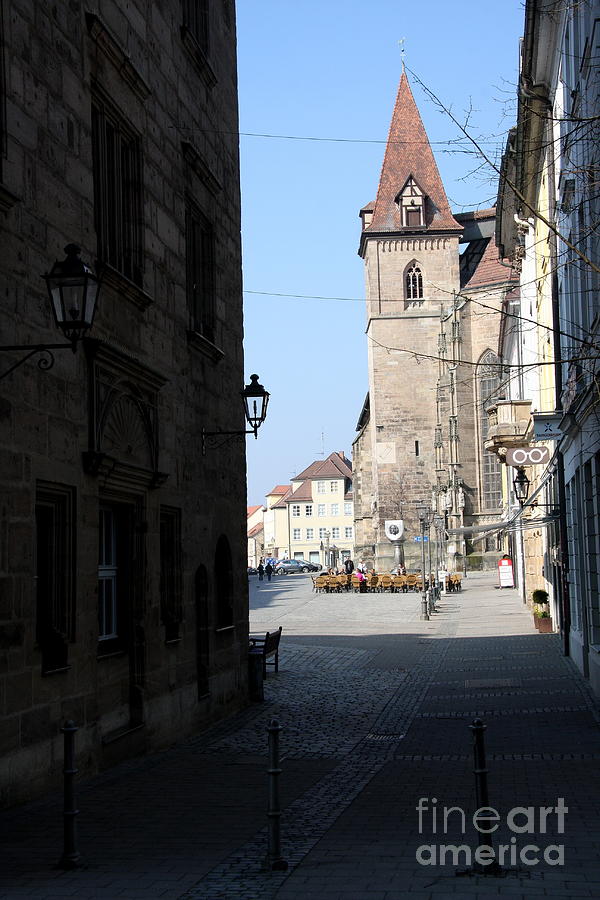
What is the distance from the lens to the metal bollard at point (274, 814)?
6.86 metres

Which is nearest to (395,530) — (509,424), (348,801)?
(509,424)

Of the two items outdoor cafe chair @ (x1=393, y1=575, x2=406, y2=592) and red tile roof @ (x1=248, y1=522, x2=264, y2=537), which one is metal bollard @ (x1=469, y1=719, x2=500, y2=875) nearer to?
outdoor cafe chair @ (x1=393, y1=575, x2=406, y2=592)

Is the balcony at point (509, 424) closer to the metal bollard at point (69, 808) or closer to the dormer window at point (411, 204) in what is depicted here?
the metal bollard at point (69, 808)

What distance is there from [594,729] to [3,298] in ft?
28.1

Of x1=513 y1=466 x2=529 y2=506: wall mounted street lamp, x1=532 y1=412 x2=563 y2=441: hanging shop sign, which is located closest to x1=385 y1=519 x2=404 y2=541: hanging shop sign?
x1=513 y1=466 x2=529 y2=506: wall mounted street lamp

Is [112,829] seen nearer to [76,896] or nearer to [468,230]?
[76,896]

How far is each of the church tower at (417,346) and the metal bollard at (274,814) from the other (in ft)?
222

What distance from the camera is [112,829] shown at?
8148 millimetres

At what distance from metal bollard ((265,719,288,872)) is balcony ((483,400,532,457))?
72.6 feet

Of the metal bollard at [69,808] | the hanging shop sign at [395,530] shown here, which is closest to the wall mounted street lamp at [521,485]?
the metal bollard at [69,808]

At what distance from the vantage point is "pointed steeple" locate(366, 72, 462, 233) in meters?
84.4

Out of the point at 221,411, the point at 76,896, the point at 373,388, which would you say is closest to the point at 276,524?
the point at 373,388

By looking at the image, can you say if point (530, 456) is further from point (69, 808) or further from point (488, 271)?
point (488, 271)

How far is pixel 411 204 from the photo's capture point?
279 ft
